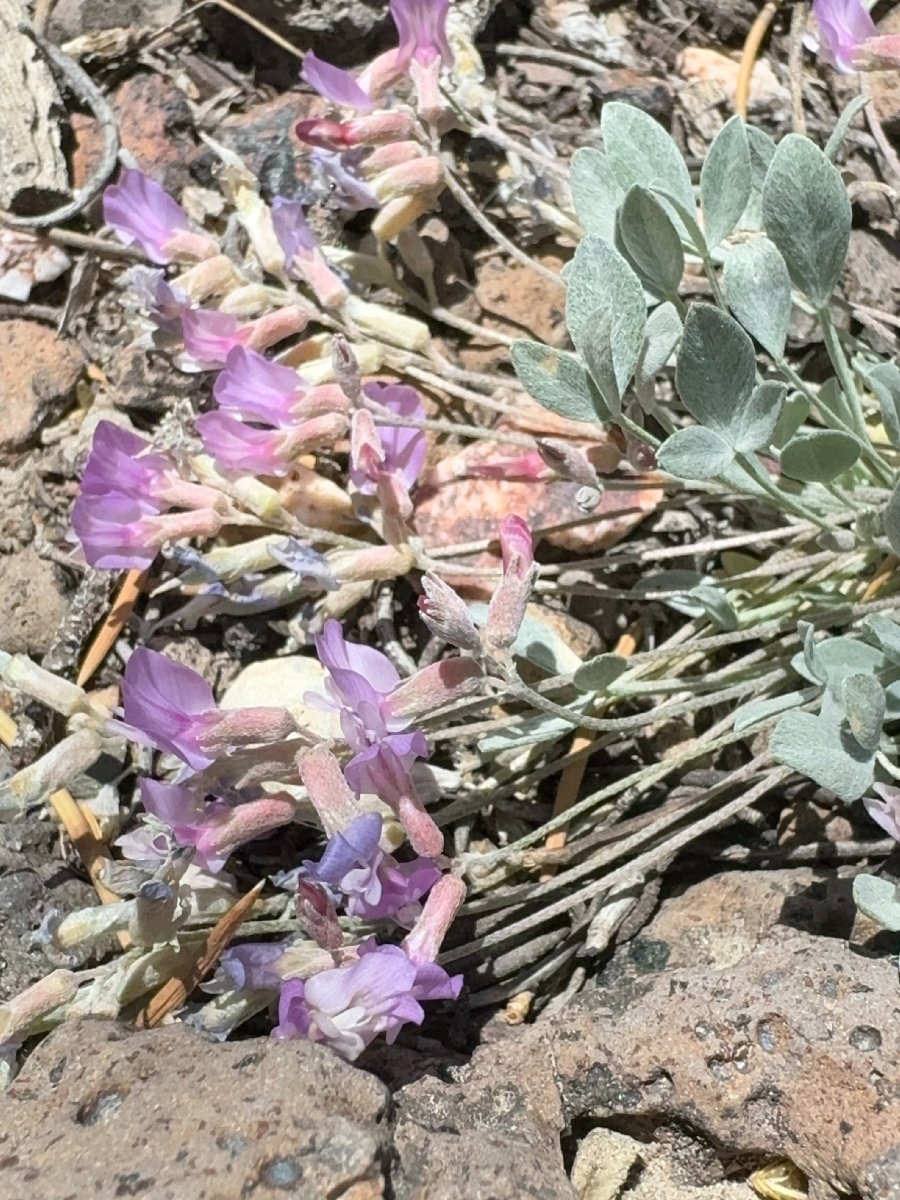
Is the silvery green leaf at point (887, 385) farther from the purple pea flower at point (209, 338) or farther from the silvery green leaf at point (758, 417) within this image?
the purple pea flower at point (209, 338)

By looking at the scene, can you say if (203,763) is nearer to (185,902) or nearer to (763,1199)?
(185,902)

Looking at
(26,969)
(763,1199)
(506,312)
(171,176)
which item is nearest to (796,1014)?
(763,1199)

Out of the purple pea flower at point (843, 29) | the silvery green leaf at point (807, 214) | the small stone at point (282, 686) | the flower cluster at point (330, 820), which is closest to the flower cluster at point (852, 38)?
the purple pea flower at point (843, 29)

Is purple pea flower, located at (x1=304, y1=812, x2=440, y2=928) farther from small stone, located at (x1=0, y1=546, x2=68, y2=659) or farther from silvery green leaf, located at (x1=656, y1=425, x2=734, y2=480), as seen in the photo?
small stone, located at (x1=0, y1=546, x2=68, y2=659)

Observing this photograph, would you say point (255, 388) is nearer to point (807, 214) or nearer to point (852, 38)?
point (807, 214)

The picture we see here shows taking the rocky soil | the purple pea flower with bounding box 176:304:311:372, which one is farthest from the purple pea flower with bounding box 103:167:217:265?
the rocky soil
